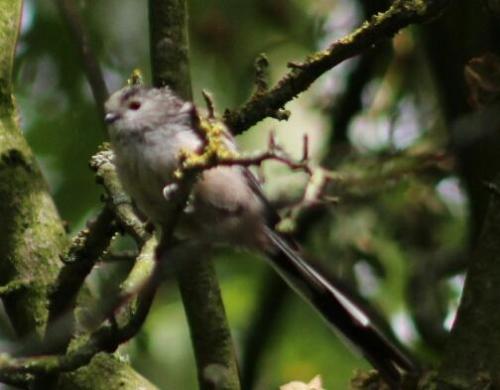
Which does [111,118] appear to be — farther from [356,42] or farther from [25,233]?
[356,42]

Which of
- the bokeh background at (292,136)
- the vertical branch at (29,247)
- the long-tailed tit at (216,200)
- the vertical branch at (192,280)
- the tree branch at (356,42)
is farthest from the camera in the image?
the bokeh background at (292,136)

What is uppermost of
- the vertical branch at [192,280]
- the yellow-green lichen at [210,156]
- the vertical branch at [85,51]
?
the vertical branch at [85,51]

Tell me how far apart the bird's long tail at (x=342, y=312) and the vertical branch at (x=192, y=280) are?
26cm

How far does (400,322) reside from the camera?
6.01m

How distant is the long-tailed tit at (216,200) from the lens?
381 centimetres

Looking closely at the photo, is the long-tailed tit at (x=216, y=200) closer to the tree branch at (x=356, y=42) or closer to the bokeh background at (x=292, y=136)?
the tree branch at (x=356, y=42)

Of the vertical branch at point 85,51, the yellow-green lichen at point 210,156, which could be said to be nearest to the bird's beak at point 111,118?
the vertical branch at point 85,51

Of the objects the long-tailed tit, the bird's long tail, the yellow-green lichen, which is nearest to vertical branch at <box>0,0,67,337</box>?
the long-tailed tit

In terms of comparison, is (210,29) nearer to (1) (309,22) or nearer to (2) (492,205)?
(1) (309,22)

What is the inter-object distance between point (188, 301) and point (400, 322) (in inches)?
85.7

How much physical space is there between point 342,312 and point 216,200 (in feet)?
1.87

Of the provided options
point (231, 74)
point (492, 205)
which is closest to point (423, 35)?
point (231, 74)

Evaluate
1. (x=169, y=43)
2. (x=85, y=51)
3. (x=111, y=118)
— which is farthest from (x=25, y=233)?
(x=85, y=51)

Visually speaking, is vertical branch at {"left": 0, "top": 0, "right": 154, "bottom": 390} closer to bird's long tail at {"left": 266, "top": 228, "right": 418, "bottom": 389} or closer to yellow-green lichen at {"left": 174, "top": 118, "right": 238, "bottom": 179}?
bird's long tail at {"left": 266, "top": 228, "right": 418, "bottom": 389}
